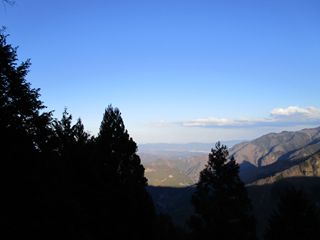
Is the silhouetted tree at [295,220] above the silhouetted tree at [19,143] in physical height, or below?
below

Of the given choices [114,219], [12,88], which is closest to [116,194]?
[114,219]

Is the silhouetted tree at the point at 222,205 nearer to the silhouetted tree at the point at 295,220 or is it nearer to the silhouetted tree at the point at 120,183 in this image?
the silhouetted tree at the point at 120,183

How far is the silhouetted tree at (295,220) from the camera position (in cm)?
3547

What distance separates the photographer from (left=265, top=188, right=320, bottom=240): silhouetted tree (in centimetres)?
3547

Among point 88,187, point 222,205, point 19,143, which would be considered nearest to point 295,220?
point 222,205

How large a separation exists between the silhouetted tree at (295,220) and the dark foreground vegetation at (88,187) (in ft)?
0.26

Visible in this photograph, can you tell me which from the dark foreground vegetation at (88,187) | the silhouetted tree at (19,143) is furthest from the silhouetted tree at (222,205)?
the silhouetted tree at (19,143)

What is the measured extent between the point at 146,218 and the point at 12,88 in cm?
1685

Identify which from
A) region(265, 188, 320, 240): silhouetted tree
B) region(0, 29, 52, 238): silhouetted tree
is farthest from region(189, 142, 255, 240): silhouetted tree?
region(0, 29, 52, 238): silhouetted tree

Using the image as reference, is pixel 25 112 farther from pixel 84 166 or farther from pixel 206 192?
pixel 206 192

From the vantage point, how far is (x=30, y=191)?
17.3 metres

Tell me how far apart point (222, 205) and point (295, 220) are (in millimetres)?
9019

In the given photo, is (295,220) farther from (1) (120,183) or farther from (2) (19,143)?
(2) (19,143)

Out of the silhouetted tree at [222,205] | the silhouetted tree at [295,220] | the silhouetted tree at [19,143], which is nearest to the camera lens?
the silhouetted tree at [19,143]
